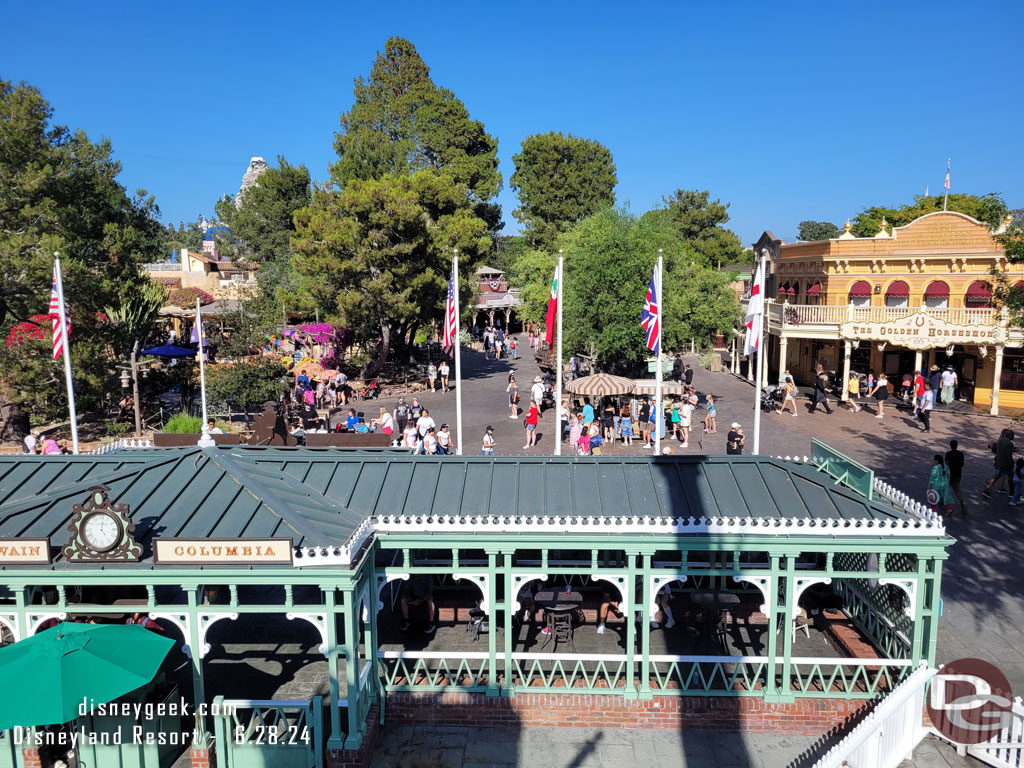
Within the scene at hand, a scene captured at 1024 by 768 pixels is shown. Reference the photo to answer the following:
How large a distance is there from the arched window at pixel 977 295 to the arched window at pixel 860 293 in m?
3.65

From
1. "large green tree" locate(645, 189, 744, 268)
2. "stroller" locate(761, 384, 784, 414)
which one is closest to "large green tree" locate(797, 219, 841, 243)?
"large green tree" locate(645, 189, 744, 268)

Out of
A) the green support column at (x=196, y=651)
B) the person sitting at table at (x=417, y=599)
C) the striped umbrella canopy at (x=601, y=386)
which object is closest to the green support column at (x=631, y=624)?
the person sitting at table at (x=417, y=599)

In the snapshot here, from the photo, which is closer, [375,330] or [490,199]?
[375,330]

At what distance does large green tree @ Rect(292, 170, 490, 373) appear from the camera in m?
30.3

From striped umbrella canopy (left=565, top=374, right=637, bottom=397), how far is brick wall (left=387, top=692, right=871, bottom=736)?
13.2m

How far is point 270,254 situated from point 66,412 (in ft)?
119

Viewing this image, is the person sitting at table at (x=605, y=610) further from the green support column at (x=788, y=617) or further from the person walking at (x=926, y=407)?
the person walking at (x=926, y=407)

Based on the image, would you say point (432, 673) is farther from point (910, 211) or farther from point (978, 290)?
point (910, 211)

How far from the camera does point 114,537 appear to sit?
8.00 m

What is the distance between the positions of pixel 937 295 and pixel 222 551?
30.9 m

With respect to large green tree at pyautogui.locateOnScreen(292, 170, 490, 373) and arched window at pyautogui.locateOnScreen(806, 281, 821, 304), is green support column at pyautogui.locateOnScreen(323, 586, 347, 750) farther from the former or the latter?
arched window at pyautogui.locateOnScreen(806, 281, 821, 304)

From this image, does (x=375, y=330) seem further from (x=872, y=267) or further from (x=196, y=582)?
(x=196, y=582)

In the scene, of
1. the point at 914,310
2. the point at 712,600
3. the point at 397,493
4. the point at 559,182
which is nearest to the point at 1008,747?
the point at 712,600

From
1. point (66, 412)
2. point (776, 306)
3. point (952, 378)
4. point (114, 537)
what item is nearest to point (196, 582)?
point (114, 537)
